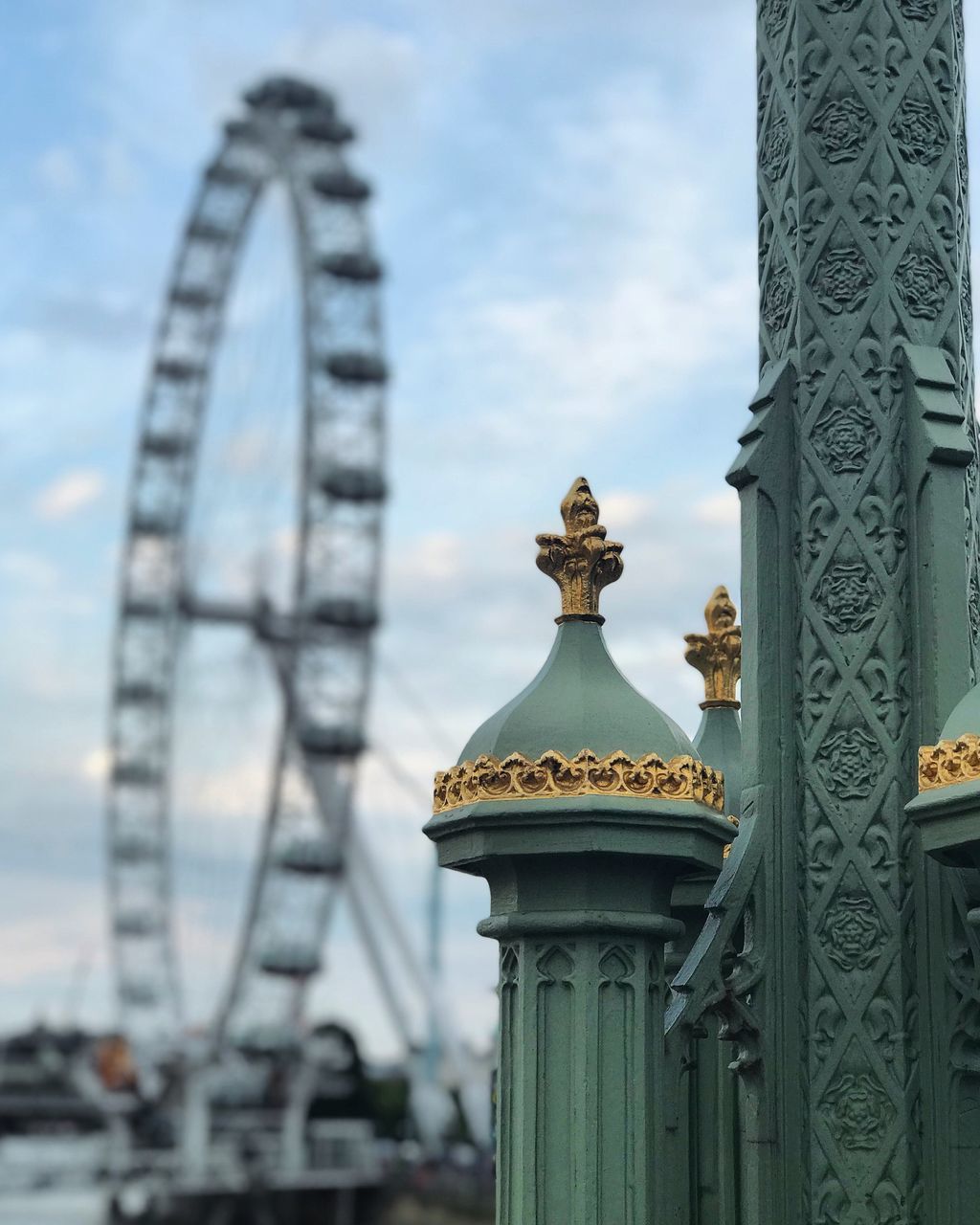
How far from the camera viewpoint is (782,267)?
729 centimetres

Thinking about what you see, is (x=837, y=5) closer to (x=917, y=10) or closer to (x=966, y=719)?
(x=917, y=10)

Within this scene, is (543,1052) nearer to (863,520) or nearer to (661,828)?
(661,828)

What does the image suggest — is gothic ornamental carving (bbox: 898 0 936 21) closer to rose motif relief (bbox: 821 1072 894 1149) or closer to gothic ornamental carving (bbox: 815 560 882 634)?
gothic ornamental carving (bbox: 815 560 882 634)

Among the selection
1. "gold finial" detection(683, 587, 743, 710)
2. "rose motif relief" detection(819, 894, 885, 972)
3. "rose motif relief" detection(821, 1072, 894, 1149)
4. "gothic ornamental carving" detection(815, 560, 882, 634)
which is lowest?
"rose motif relief" detection(821, 1072, 894, 1149)

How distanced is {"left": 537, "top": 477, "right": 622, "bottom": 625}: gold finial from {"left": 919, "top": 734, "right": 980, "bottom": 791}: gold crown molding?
1.29 meters

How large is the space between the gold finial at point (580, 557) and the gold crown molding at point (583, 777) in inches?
24.4

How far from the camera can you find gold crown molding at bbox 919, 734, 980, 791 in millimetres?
5746

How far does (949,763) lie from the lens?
5828 mm

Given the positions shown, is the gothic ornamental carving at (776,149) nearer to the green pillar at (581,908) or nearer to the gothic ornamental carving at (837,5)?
the gothic ornamental carving at (837,5)

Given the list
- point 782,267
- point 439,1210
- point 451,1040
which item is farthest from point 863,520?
point 439,1210

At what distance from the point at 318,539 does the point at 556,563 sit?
50.6 m

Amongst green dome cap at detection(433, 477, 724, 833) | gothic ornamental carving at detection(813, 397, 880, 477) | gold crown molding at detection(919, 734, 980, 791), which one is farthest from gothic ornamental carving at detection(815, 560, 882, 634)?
gold crown molding at detection(919, 734, 980, 791)

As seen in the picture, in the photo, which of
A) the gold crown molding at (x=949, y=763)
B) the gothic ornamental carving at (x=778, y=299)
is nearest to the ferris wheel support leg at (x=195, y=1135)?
the gothic ornamental carving at (x=778, y=299)

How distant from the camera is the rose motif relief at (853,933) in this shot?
21.6ft
